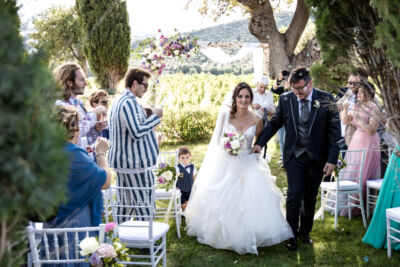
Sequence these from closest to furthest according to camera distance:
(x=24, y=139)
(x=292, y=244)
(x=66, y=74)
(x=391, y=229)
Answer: (x=24, y=139) → (x=66, y=74) → (x=391, y=229) → (x=292, y=244)

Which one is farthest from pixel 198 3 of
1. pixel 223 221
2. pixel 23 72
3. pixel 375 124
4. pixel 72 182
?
pixel 23 72

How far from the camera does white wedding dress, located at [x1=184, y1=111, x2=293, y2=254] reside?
418 centimetres

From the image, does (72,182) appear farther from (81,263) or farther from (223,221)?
(223,221)

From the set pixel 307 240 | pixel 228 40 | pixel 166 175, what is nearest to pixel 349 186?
pixel 307 240

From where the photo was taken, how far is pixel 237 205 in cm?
428

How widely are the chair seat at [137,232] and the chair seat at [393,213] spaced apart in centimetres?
217

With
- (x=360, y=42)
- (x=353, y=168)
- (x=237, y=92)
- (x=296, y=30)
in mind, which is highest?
(x=296, y=30)

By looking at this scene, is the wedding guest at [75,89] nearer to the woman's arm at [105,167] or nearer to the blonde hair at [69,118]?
the woman's arm at [105,167]

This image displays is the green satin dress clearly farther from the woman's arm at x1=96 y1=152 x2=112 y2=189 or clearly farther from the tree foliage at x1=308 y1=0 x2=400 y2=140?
the woman's arm at x1=96 y1=152 x2=112 y2=189

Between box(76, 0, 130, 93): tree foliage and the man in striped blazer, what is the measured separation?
11563mm

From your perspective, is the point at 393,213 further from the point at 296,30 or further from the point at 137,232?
the point at 296,30

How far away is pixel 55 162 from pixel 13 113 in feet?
0.55

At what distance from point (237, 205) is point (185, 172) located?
119 cm

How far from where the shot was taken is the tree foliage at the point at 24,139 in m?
1.02
